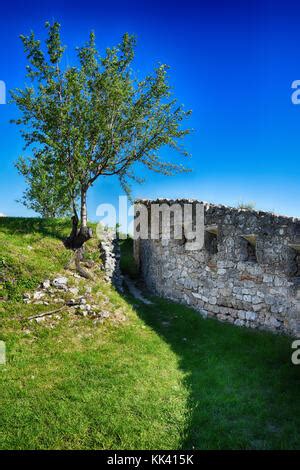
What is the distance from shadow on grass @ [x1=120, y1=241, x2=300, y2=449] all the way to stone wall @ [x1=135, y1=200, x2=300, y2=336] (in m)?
0.69

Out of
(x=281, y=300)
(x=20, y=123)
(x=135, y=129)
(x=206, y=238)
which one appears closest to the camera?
(x=281, y=300)

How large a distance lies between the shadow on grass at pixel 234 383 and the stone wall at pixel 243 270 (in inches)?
27.1

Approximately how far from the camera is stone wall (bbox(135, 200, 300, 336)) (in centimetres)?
1198

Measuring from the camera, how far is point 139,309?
15148 mm

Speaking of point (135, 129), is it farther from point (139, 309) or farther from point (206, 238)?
point (139, 309)

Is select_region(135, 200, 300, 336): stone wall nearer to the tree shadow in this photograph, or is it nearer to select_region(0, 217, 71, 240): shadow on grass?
the tree shadow

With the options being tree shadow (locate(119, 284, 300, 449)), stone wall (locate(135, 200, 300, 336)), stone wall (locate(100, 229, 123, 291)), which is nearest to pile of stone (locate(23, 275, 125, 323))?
tree shadow (locate(119, 284, 300, 449))

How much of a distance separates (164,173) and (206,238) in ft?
18.4

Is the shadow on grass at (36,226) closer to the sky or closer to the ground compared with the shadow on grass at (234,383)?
closer to the sky

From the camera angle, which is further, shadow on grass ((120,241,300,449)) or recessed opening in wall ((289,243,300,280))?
recessed opening in wall ((289,243,300,280))

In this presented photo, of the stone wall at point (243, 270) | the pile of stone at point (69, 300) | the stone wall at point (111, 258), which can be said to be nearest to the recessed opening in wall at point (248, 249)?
the stone wall at point (243, 270)

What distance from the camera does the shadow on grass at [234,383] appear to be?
7.24 m

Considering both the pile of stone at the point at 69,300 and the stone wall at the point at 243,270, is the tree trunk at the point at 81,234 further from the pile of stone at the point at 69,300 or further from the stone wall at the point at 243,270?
the stone wall at the point at 243,270

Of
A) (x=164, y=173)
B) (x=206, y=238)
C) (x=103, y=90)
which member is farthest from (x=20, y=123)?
(x=206, y=238)
